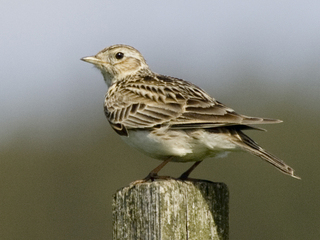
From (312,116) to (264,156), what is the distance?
1311 centimetres

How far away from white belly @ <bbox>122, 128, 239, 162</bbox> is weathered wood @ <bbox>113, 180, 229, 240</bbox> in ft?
5.69

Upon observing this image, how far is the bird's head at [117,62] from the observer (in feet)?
36.6

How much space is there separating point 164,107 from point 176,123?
1.43ft

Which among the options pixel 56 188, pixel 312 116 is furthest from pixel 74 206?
pixel 312 116

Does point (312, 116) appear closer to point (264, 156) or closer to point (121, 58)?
point (121, 58)

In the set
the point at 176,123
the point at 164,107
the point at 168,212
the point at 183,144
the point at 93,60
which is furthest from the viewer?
the point at 93,60

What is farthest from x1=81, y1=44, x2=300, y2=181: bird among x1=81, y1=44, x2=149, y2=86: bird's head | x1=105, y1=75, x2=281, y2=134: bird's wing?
x1=81, y1=44, x2=149, y2=86: bird's head

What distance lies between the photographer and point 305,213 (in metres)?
16.5

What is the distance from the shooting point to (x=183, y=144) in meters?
Result: 8.46

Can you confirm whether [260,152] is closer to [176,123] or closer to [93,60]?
[176,123]

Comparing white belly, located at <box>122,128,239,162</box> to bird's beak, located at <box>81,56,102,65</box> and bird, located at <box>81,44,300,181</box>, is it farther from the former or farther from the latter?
bird's beak, located at <box>81,56,102,65</box>

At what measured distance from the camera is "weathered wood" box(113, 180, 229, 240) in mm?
6129

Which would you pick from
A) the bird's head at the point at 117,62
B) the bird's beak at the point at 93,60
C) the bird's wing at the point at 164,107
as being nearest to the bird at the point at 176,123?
the bird's wing at the point at 164,107

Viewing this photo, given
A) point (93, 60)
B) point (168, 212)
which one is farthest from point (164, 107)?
point (168, 212)
